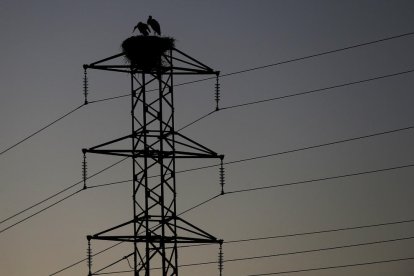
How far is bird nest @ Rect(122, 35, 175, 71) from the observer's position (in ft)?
104

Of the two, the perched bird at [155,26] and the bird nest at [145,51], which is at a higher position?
the perched bird at [155,26]

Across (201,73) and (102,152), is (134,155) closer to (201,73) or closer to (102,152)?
(102,152)

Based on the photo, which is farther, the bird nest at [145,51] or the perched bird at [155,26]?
the perched bird at [155,26]

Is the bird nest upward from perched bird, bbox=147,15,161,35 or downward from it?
downward

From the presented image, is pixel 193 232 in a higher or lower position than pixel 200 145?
lower

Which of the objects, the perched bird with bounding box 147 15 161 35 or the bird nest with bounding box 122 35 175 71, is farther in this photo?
the perched bird with bounding box 147 15 161 35

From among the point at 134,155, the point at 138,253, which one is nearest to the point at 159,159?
the point at 134,155

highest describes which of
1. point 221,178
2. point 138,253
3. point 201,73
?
point 201,73

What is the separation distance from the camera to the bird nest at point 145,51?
31.6 m

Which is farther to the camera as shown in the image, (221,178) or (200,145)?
(221,178)

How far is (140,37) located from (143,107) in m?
2.06

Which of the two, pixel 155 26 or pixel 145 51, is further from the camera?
pixel 155 26

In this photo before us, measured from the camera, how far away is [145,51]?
31.7 metres

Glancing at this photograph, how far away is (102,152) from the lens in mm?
30234
